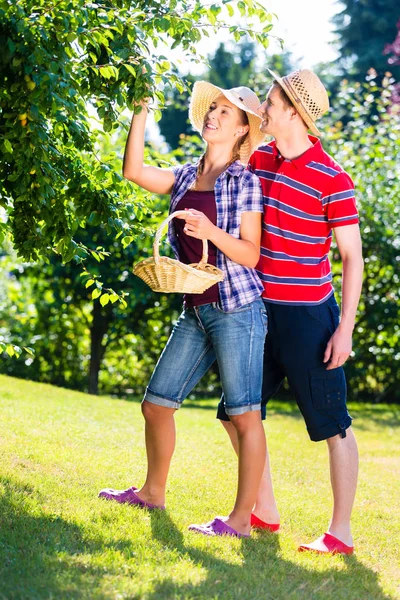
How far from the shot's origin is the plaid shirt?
143 inches

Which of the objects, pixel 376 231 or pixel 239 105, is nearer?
pixel 239 105

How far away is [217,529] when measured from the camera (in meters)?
3.69

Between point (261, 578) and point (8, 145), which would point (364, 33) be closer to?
point (8, 145)

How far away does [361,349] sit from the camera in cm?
1069

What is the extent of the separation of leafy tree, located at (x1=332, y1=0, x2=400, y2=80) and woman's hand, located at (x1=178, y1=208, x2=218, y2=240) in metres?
24.6

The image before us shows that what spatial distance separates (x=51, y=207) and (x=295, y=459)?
3.23 m

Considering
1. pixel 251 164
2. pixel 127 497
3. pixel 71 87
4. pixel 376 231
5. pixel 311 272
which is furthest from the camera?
pixel 376 231

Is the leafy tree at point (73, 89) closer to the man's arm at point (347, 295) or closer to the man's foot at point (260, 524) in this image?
the man's arm at point (347, 295)

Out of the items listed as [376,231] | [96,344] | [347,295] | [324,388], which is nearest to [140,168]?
[347,295]

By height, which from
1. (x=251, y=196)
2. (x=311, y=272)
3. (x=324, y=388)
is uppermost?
(x=251, y=196)

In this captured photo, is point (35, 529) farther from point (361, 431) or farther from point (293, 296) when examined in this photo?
point (361, 431)

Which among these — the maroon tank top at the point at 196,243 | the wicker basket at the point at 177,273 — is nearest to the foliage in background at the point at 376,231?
the maroon tank top at the point at 196,243

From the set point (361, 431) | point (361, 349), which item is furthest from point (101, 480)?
point (361, 349)

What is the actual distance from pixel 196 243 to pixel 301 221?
45 centimetres
